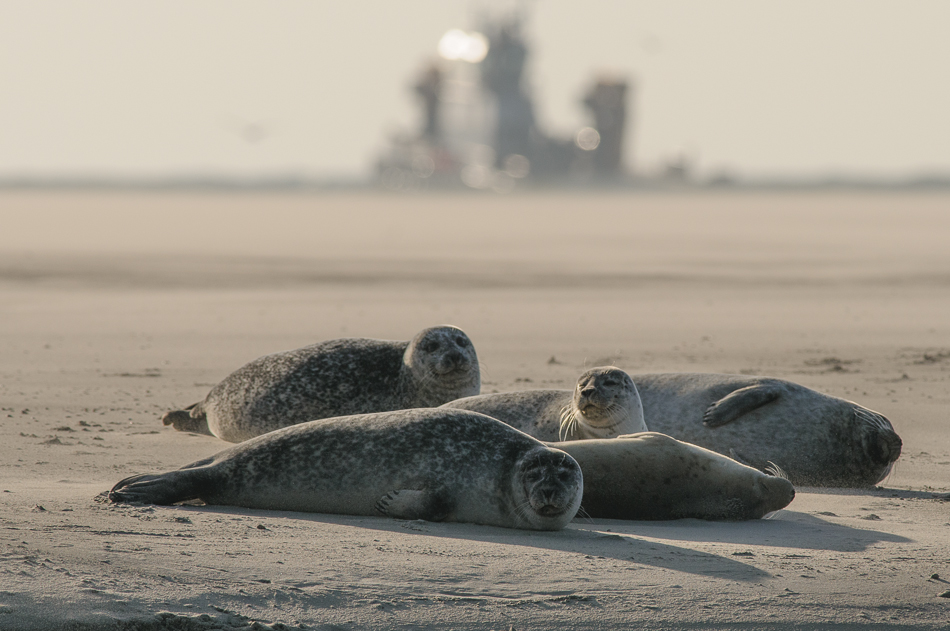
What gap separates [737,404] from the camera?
6344mm

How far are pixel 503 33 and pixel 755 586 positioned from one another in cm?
13138

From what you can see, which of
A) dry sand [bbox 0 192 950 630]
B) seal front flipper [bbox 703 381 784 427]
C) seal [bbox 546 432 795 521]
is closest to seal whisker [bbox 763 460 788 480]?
dry sand [bbox 0 192 950 630]

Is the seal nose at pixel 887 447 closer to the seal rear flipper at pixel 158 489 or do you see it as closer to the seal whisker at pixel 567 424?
the seal whisker at pixel 567 424

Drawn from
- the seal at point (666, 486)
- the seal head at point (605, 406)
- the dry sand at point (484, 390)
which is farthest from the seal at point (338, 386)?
the seal at point (666, 486)

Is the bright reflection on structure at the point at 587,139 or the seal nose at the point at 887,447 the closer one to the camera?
the seal nose at the point at 887,447

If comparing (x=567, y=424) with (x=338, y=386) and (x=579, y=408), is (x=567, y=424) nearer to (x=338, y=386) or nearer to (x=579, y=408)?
(x=579, y=408)

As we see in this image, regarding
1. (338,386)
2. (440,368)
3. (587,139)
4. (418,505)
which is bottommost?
(418,505)

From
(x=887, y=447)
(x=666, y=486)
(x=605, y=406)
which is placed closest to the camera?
(x=666, y=486)

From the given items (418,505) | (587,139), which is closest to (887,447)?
(418,505)

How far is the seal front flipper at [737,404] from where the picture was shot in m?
6.32

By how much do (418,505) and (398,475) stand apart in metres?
0.18

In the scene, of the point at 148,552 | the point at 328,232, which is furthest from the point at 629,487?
the point at 328,232

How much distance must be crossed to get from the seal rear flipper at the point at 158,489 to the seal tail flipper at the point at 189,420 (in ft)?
6.95

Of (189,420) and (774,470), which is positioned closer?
(774,470)
